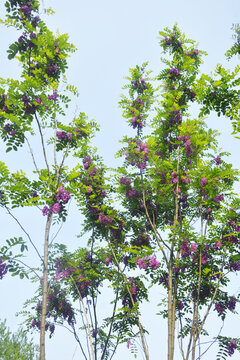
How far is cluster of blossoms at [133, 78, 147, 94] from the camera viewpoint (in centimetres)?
902

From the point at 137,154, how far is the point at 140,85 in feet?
7.75

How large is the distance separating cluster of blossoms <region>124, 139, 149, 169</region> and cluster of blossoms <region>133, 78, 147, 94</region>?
1.76 meters

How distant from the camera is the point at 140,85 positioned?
9.08 m

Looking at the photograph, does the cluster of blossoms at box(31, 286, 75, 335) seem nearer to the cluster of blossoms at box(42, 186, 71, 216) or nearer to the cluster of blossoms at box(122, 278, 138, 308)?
the cluster of blossoms at box(122, 278, 138, 308)

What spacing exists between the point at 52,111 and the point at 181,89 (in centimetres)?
421

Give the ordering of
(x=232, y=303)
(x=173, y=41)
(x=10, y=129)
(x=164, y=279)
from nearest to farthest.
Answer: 1. (x=10, y=129)
2. (x=232, y=303)
3. (x=164, y=279)
4. (x=173, y=41)

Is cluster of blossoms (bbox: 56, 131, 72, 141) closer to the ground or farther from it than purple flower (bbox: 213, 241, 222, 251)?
farther from it

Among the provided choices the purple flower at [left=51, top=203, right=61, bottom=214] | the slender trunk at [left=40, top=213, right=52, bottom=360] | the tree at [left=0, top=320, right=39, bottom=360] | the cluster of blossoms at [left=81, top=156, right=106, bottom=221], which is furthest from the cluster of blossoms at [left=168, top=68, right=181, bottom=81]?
the tree at [left=0, top=320, right=39, bottom=360]

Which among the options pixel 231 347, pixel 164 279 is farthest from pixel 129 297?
pixel 231 347

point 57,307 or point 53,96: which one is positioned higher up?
point 53,96

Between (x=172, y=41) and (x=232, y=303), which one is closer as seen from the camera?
(x=232, y=303)

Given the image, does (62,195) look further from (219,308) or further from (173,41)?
(173,41)

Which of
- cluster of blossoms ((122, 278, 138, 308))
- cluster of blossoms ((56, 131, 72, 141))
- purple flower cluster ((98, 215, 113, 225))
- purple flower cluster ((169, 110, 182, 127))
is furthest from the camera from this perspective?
purple flower cluster ((169, 110, 182, 127))

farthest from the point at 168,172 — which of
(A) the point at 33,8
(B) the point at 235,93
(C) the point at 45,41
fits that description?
(A) the point at 33,8
